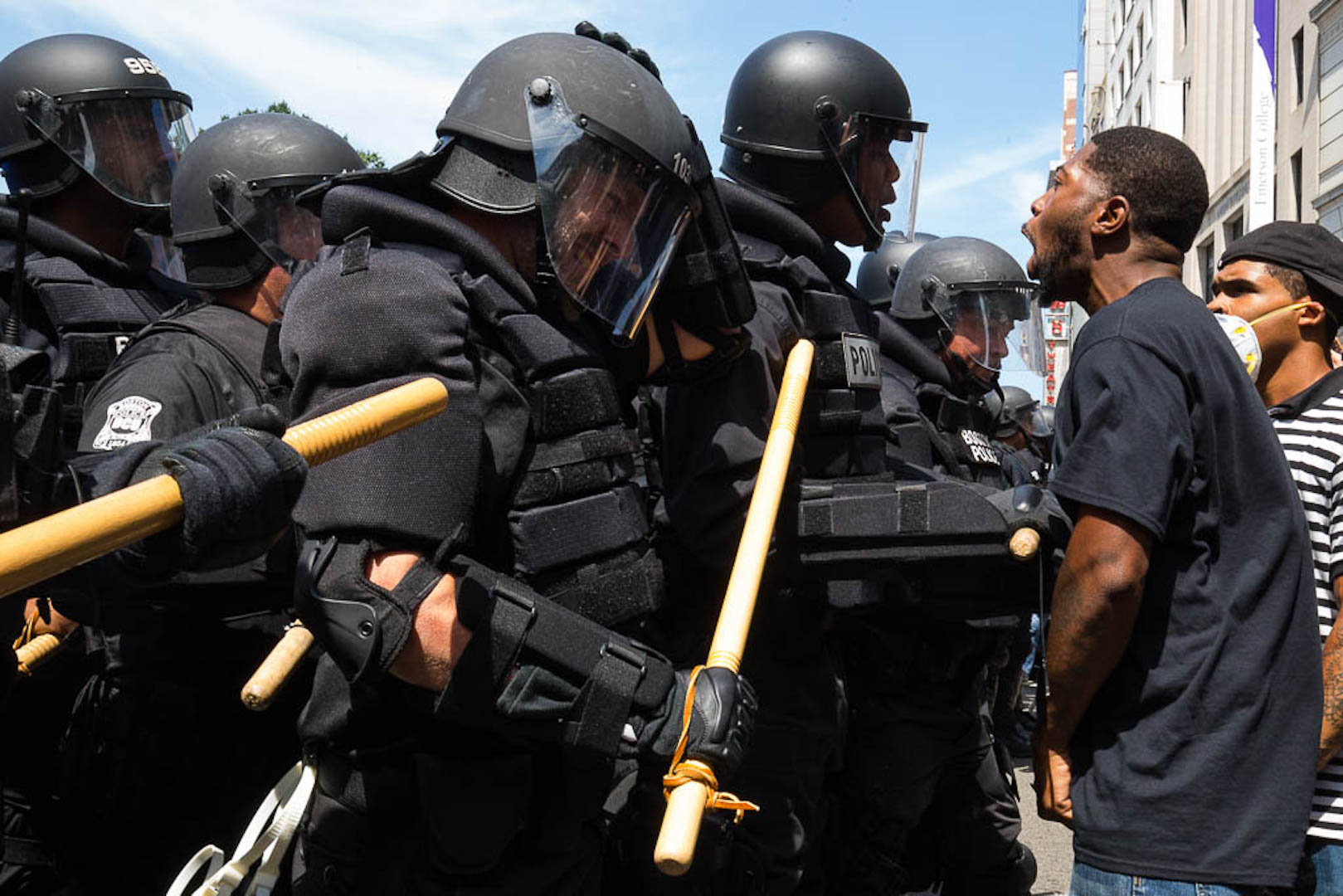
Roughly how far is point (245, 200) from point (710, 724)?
2636 mm

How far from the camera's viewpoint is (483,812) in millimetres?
2584

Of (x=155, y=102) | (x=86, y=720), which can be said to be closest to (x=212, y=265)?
(x=155, y=102)

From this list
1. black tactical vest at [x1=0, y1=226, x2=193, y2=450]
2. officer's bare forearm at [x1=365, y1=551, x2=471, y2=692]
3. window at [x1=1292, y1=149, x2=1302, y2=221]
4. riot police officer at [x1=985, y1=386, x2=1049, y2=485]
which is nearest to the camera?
officer's bare forearm at [x1=365, y1=551, x2=471, y2=692]

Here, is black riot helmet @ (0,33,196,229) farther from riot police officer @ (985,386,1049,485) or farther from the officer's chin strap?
riot police officer @ (985,386,1049,485)

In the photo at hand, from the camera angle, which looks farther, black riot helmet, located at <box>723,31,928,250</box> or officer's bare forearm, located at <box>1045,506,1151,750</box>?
black riot helmet, located at <box>723,31,928,250</box>

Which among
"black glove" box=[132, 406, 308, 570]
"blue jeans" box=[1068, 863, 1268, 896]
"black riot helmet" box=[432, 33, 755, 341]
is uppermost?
"black riot helmet" box=[432, 33, 755, 341]

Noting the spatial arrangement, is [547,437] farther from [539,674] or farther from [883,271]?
[883,271]

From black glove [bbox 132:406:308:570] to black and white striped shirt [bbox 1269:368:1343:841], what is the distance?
79.6 inches

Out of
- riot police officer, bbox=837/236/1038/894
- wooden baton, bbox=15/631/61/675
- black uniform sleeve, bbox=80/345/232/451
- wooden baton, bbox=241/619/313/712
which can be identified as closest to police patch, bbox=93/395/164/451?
black uniform sleeve, bbox=80/345/232/451

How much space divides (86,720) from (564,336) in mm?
2214

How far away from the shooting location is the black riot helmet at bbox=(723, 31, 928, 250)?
4168mm

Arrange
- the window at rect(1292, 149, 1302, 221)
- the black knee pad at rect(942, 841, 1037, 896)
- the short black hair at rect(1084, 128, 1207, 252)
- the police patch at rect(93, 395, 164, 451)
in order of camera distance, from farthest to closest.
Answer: the window at rect(1292, 149, 1302, 221), the black knee pad at rect(942, 841, 1037, 896), the police patch at rect(93, 395, 164, 451), the short black hair at rect(1084, 128, 1207, 252)

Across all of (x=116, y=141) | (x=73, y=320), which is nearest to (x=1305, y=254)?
(x=73, y=320)

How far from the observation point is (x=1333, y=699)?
2.66m
